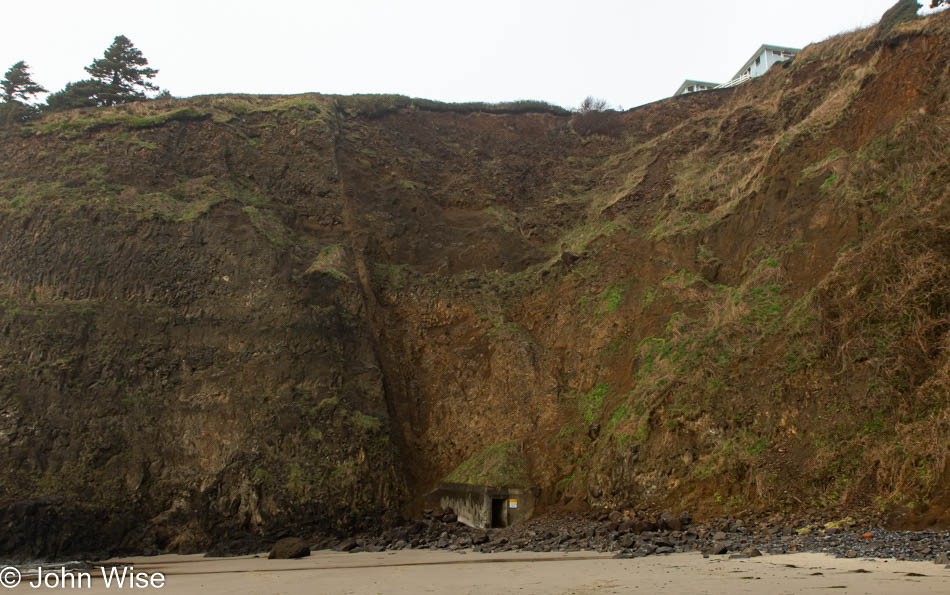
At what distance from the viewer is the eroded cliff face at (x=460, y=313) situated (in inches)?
606

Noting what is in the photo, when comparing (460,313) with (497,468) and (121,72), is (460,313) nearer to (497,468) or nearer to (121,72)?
(497,468)

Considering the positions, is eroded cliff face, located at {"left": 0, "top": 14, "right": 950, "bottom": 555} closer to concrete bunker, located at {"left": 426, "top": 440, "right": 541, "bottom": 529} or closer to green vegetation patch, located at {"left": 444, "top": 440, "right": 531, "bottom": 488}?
green vegetation patch, located at {"left": 444, "top": 440, "right": 531, "bottom": 488}

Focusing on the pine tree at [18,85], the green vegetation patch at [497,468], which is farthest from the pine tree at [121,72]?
the green vegetation patch at [497,468]

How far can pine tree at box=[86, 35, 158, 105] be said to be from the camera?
3353cm

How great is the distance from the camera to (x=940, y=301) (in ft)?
46.8

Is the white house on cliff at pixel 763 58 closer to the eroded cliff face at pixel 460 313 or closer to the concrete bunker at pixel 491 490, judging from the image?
the eroded cliff face at pixel 460 313

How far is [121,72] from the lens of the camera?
34.1 metres

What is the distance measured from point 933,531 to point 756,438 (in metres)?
5.21

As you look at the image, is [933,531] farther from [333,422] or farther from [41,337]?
[41,337]

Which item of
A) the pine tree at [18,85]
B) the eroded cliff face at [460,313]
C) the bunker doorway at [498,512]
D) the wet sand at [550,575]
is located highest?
the pine tree at [18,85]

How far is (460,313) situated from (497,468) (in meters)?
7.31

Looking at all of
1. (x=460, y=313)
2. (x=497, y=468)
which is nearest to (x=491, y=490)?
(x=497, y=468)

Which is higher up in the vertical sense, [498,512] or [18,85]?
[18,85]

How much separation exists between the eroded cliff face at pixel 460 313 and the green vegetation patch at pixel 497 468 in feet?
1.48
